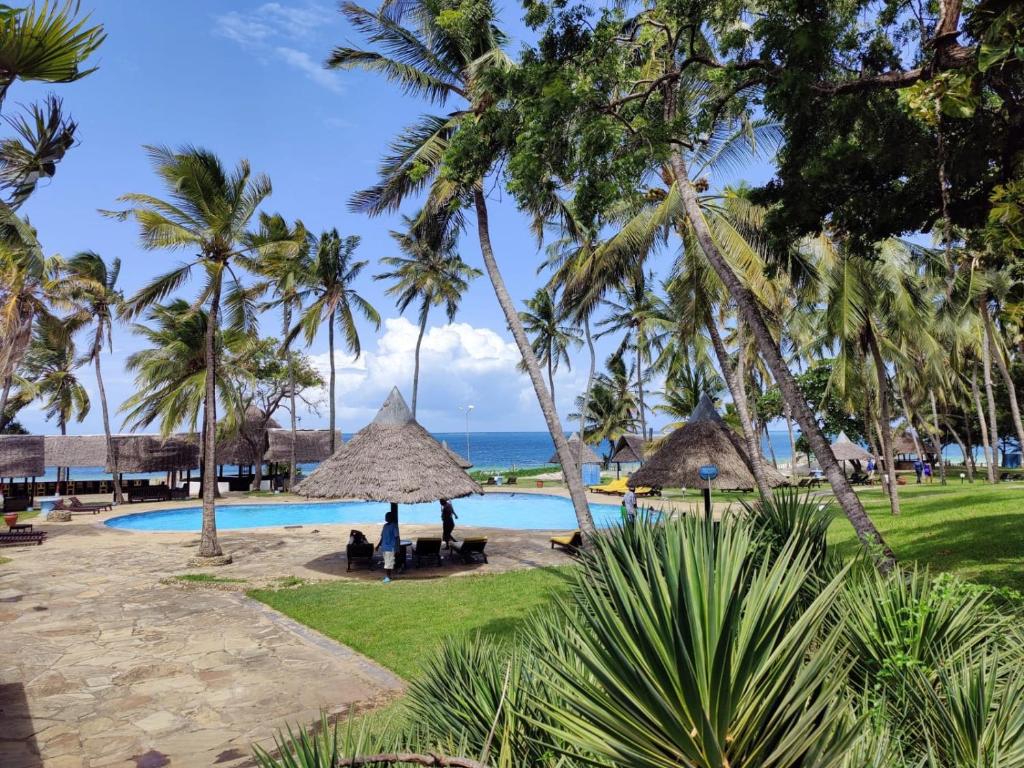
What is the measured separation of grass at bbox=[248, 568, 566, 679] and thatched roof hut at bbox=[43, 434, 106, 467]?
2673 cm

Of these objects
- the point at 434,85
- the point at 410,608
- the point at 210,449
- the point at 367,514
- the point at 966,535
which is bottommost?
the point at 367,514

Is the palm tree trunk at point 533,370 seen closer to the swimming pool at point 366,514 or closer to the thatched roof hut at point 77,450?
the swimming pool at point 366,514

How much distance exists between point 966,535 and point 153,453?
31.9 metres

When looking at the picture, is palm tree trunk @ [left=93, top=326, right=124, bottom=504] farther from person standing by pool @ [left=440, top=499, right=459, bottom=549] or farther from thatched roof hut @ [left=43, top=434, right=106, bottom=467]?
person standing by pool @ [left=440, top=499, right=459, bottom=549]

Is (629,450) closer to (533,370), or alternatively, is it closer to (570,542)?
(570,542)

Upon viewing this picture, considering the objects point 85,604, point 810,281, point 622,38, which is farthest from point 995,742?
point 810,281

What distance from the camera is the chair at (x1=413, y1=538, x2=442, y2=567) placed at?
1217 centimetres

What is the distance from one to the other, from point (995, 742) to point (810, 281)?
1221 centimetres

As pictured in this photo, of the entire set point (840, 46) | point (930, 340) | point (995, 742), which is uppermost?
point (840, 46)

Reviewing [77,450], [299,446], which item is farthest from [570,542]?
[77,450]

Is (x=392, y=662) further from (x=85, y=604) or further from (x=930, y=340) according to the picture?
(x=930, y=340)

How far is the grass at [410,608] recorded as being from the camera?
7.24 metres

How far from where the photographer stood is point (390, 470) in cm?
1198

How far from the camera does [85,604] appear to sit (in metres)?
9.25
